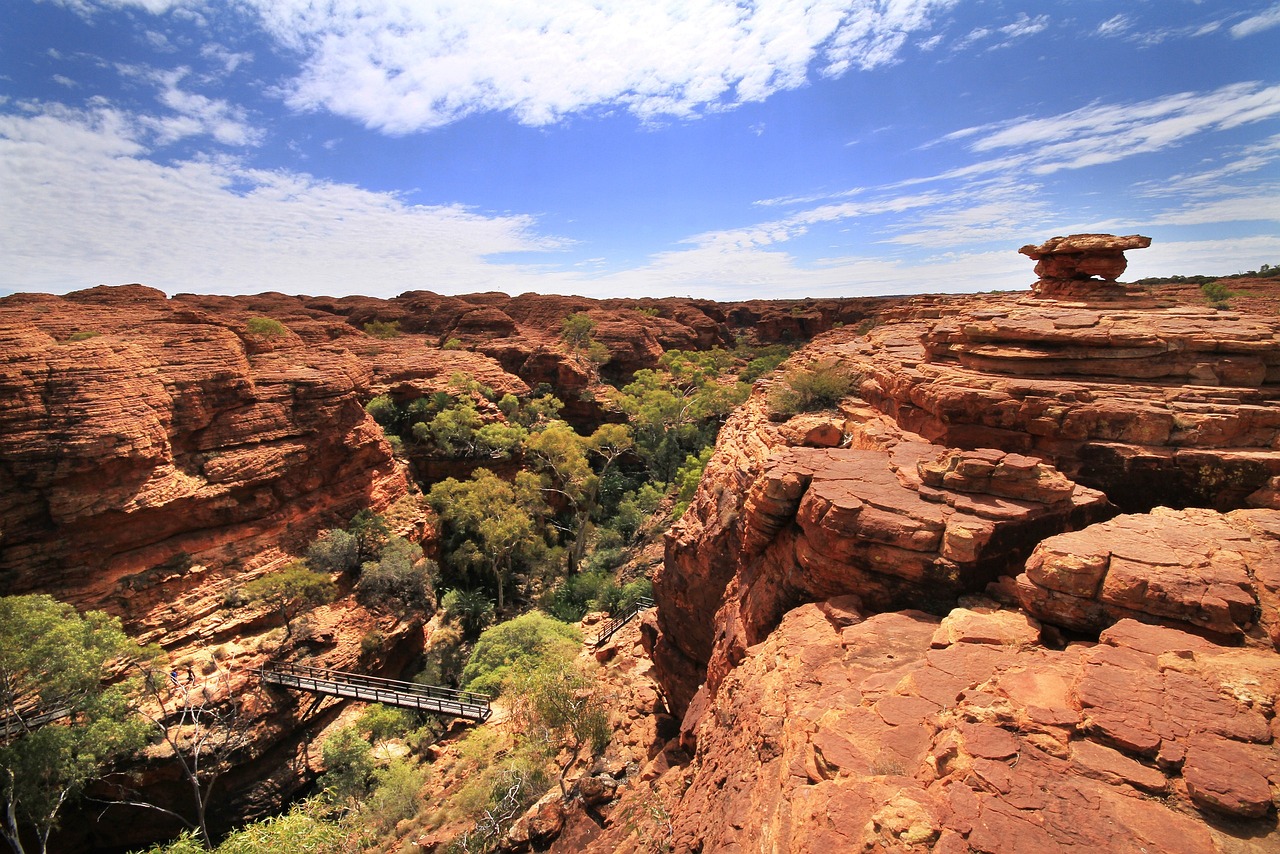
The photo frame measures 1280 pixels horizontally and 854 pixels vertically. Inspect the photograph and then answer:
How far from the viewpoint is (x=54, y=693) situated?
37.4ft

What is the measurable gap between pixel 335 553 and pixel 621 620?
11.3 m

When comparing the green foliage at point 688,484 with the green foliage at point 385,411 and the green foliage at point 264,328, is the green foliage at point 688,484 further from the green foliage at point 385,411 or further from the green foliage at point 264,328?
the green foliage at point 264,328

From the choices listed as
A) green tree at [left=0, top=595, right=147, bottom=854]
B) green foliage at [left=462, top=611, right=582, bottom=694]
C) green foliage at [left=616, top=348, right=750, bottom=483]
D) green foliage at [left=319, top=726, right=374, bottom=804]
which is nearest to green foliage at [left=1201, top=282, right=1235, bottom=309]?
green foliage at [left=616, top=348, right=750, bottom=483]

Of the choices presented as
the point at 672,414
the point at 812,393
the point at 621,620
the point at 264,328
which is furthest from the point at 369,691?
the point at 672,414

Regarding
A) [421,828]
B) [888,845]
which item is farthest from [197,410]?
[888,845]

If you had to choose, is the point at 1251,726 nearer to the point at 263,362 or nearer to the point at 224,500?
the point at 224,500

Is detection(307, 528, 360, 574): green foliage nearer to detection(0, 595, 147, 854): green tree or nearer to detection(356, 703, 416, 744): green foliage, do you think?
detection(356, 703, 416, 744): green foliage

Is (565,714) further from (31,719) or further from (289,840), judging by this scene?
(31,719)

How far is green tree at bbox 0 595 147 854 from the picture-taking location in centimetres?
1097

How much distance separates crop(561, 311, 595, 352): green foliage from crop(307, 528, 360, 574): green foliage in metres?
31.6

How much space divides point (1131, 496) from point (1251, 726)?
4315mm

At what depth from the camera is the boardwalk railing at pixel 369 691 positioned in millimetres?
15180

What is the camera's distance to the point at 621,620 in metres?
18.9

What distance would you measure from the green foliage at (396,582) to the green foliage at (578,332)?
102 feet
